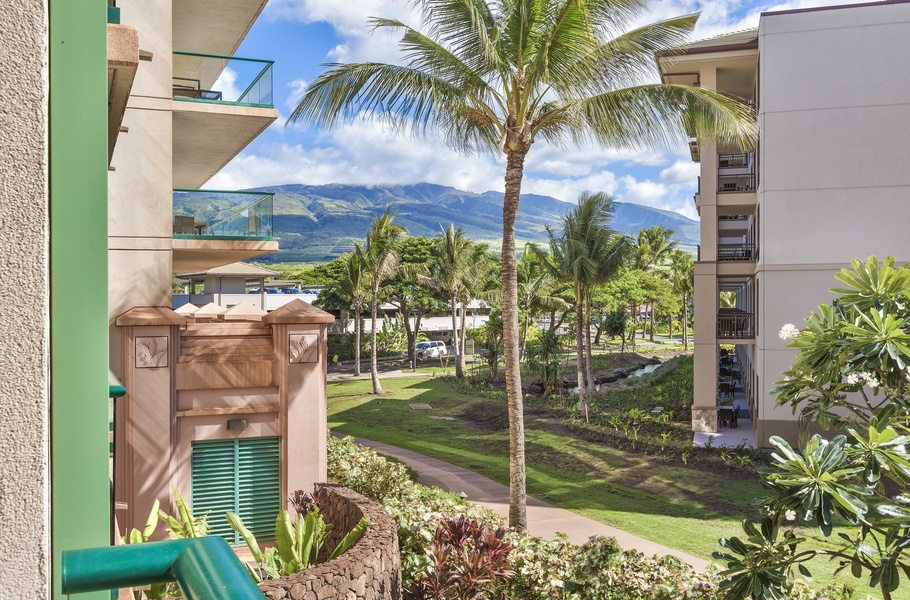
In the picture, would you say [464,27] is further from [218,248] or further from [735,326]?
[735,326]

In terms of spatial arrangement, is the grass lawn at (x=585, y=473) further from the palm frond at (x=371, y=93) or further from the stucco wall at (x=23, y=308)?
the stucco wall at (x=23, y=308)

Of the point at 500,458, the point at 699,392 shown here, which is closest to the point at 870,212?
the point at 699,392

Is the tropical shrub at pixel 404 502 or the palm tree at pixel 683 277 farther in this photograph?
the palm tree at pixel 683 277

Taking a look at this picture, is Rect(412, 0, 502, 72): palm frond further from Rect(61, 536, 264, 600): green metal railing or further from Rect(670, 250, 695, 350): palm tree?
Rect(670, 250, 695, 350): palm tree

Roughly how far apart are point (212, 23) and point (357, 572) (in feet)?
39.5

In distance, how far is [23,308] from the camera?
1020 millimetres

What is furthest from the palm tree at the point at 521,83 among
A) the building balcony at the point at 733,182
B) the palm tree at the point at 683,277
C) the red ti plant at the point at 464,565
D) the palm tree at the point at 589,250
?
the palm tree at the point at 683,277

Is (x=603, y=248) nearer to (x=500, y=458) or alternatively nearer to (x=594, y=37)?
(x=500, y=458)

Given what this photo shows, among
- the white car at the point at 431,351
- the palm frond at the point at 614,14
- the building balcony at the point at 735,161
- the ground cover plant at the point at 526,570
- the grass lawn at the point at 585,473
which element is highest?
the building balcony at the point at 735,161

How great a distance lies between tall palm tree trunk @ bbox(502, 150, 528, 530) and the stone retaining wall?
3.85 meters

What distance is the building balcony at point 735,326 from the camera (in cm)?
2419

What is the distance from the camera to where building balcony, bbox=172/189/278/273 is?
12.8 metres

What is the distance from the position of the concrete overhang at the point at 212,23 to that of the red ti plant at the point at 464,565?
1058 centimetres

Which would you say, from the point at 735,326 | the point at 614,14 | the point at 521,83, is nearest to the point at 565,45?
the point at 614,14
